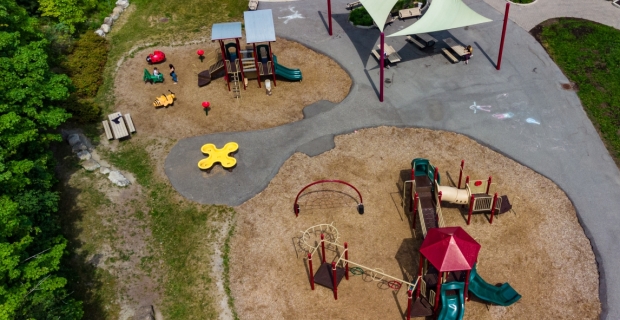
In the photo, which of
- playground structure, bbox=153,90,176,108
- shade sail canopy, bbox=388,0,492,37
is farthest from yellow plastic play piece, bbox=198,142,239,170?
shade sail canopy, bbox=388,0,492,37

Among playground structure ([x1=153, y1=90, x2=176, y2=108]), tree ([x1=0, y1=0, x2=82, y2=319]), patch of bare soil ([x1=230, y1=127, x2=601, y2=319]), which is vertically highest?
tree ([x1=0, y1=0, x2=82, y2=319])

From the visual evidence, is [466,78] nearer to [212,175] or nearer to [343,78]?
[343,78]

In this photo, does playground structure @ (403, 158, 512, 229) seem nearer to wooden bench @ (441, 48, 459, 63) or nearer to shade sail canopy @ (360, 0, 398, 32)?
shade sail canopy @ (360, 0, 398, 32)

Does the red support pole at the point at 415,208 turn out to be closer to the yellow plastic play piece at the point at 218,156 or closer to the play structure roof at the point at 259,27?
the yellow plastic play piece at the point at 218,156

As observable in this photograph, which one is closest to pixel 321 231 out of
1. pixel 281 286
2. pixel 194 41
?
pixel 281 286

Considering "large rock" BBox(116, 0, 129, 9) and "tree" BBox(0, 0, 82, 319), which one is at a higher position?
"tree" BBox(0, 0, 82, 319)

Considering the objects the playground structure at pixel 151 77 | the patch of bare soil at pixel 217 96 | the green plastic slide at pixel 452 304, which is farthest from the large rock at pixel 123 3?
the green plastic slide at pixel 452 304

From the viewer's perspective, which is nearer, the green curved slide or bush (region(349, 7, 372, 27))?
the green curved slide
